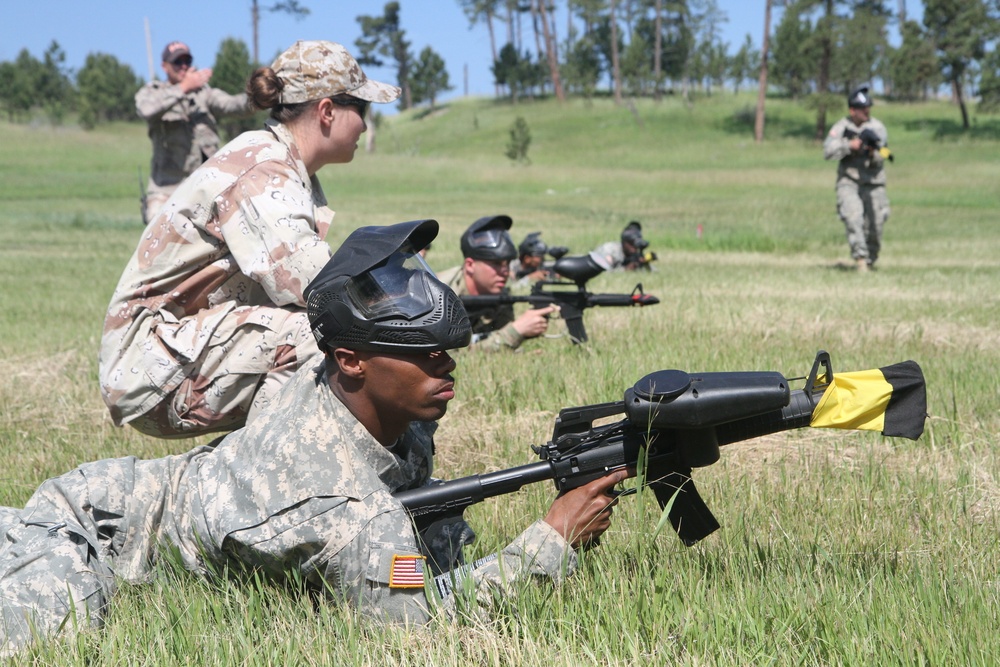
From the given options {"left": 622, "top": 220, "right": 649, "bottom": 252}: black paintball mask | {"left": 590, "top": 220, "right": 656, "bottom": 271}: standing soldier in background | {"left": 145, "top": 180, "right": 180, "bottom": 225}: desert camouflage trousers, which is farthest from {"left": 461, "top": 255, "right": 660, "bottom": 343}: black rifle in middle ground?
{"left": 622, "top": 220, "right": 649, "bottom": 252}: black paintball mask

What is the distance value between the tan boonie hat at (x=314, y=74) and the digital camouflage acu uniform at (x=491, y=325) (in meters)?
3.23

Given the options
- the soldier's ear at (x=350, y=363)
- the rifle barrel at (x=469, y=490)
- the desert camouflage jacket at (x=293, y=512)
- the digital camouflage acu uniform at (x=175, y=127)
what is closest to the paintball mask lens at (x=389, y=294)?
the soldier's ear at (x=350, y=363)

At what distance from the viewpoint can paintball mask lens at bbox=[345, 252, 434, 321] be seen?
3.10 metres

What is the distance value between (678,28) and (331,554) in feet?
342

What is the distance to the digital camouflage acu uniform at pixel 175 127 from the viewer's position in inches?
468

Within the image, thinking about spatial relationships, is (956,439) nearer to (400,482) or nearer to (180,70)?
(400,482)

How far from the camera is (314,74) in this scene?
451 centimetres

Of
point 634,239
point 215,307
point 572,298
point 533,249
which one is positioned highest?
point 215,307

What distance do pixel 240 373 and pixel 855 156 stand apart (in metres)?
13.0

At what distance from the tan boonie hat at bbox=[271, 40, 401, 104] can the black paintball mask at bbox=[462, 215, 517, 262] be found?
3.34m

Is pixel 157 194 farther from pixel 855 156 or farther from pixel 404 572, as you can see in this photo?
pixel 404 572

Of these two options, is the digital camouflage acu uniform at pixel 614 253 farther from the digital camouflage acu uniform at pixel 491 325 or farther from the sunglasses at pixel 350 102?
the sunglasses at pixel 350 102

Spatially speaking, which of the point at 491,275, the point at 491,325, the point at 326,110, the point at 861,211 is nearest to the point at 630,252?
the point at 861,211

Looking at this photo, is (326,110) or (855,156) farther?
(855,156)
